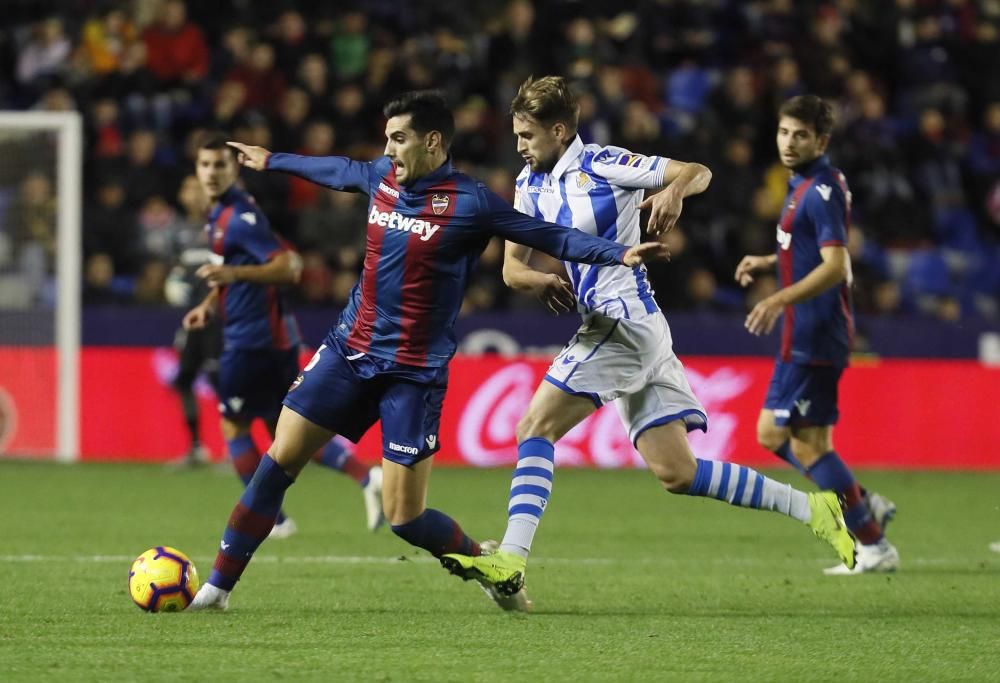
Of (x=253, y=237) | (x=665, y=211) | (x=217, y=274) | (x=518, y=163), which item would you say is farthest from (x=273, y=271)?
(x=518, y=163)

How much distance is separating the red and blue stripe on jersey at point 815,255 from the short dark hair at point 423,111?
7.26 ft

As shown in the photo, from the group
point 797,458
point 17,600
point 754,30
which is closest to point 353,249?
point 754,30

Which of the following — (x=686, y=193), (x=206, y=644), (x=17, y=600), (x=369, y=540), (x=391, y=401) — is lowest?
(x=369, y=540)

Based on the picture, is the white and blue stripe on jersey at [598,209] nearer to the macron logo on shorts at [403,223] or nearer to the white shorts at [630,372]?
the white shorts at [630,372]

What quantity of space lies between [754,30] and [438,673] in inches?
588

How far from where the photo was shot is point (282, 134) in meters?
16.8

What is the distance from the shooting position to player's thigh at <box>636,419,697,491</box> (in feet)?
22.7

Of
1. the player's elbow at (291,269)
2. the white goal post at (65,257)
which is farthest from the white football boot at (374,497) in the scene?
the white goal post at (65,257)

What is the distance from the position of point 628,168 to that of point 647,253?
3.19ft

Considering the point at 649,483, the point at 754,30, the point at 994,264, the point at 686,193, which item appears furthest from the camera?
the point at 754,30

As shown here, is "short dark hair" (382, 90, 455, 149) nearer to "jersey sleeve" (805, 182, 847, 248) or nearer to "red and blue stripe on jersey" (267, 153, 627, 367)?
"red and blue stripe on jersey" (267, 153, 627, 367)

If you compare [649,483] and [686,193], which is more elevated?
[686,193]

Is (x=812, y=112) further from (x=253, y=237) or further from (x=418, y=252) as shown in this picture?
(x=253, y=237)

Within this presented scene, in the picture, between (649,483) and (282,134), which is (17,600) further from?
(282,134)
